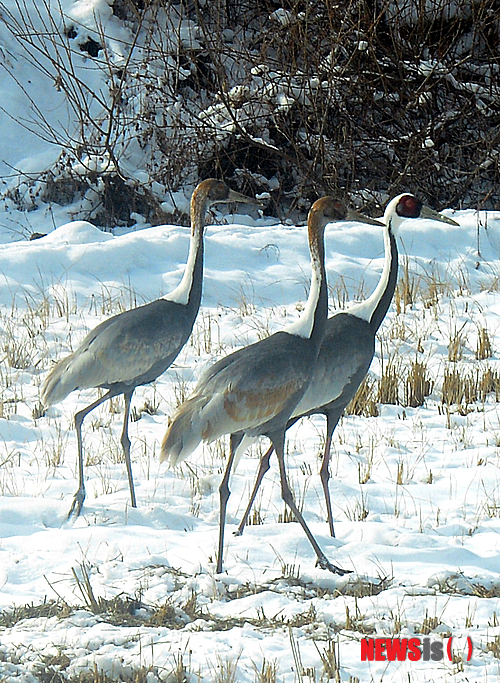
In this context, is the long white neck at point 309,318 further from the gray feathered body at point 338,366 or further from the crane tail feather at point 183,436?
the crane tail feather at point 183,436

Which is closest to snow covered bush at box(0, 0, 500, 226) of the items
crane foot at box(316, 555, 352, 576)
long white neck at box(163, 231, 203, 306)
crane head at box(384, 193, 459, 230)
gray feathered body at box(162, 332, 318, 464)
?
crane head at box(384, 193, 459, 230)

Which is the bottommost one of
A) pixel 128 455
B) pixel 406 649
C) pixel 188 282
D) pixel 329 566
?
pixel 406 649

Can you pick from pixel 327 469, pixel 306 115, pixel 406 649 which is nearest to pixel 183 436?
pixel 327 469

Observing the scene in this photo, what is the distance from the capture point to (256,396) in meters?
3.89

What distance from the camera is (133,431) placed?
18.5 ft

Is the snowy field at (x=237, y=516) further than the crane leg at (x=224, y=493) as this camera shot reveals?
No

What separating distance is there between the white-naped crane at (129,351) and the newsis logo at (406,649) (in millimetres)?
1756

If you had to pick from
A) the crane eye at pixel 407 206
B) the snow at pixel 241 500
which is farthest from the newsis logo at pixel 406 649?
the crane eye at pixel 407 206

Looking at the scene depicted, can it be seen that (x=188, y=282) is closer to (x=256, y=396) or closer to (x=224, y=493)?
(x=256, y=396)

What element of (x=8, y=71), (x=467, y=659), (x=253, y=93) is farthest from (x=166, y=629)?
(x=8, y=71)

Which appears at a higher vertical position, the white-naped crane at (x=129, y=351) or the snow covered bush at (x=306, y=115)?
the snow covered bush at (x=306, y=115)

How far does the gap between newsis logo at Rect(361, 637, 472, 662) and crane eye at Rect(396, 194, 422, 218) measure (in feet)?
9.15

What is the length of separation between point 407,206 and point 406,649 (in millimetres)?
2876

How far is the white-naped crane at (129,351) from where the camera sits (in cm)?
466
